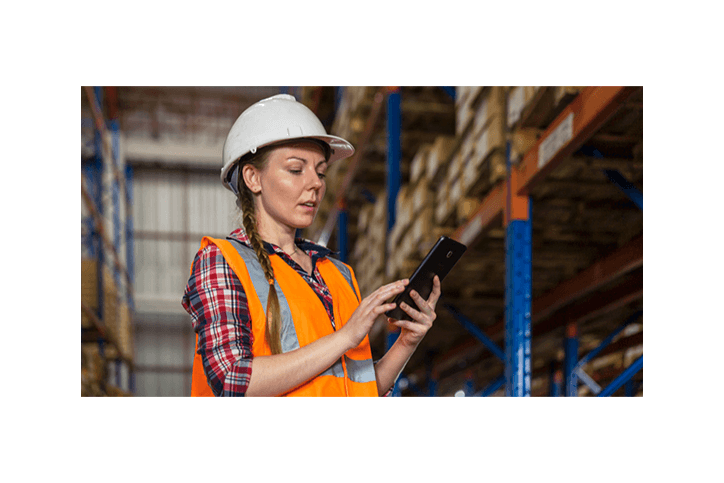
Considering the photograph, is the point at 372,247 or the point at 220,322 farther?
the point at 372,247

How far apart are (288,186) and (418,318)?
0.49 m

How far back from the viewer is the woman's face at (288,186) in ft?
6.60

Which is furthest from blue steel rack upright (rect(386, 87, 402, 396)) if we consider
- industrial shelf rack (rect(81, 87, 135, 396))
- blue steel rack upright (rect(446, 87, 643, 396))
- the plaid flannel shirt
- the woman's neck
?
the plaid flannel shirt

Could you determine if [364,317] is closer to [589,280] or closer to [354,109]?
[589,280]

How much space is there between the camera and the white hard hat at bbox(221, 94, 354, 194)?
1.99m

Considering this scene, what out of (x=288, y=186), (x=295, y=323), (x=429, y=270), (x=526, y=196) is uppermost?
(x=526, y=196)

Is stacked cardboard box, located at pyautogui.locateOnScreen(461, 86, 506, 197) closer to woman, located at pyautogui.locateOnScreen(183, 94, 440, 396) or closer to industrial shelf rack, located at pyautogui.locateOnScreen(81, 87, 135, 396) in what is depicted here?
woman, located at pyautogui.locateOnScreen(183, 94, 440, 396)

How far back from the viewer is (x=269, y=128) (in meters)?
2.00

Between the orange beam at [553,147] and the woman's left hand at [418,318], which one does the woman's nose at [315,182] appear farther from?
the orange beam at [553,147]

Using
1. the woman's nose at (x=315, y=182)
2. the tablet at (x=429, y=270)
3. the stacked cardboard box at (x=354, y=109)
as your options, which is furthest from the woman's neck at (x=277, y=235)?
the stacked cardboard box at (x=354, y=109)

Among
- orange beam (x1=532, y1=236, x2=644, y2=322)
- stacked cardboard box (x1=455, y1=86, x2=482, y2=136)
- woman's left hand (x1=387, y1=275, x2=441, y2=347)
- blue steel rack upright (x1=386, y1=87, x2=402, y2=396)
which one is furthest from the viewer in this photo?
blue steel rack upright (x1=386, y1=87, x2=402, y2=396)

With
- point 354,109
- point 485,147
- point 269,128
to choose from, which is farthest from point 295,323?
point 354,109

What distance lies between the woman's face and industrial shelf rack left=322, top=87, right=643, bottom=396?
6.54 ft
